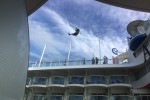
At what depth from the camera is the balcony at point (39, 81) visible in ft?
54.3

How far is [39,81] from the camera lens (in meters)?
17.0

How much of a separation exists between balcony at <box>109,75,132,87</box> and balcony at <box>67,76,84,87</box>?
2798 millimetres

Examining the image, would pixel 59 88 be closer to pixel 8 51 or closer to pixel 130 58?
pixel 130 58

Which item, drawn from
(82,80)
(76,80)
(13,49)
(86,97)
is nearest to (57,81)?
(76,80)

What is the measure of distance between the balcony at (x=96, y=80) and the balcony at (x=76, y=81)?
64 centimetres

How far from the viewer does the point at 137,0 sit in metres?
4.51

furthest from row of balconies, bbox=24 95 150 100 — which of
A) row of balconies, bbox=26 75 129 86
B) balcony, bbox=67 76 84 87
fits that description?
row of balconies, bbox=26 75 129 86

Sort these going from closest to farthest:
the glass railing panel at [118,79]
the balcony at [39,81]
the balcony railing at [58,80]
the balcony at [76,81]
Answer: the glass railing panel at [118,79]
the balcony at [76,81]
the balcony railing at [58,80]
the balcony at [39,81]

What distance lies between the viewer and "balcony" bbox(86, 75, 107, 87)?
15289 millimetres

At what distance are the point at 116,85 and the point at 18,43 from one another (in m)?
13.5

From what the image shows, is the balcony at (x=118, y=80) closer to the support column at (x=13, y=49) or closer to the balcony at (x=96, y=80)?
the balcony at (x=96, y=80)

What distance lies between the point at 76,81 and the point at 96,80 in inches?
78.4

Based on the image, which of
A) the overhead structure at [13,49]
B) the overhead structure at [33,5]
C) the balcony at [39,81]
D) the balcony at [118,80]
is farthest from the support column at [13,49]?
the balcony at [39,81]

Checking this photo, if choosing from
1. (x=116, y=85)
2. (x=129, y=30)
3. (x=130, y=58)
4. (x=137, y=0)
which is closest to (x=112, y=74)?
(x=116, y=85)
